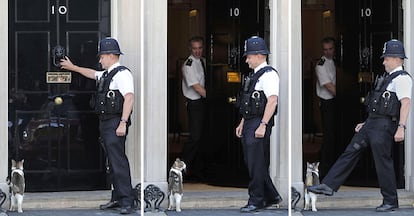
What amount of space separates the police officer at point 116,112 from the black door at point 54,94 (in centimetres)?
80

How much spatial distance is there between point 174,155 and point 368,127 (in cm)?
410

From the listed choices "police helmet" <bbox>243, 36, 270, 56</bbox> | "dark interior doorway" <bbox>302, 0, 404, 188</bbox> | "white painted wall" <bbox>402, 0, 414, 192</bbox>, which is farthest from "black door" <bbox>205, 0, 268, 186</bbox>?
"white painted wall" <bbox>402, 0, 414, 192</bbox>

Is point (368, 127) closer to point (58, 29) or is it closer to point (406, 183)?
point (406, 183)

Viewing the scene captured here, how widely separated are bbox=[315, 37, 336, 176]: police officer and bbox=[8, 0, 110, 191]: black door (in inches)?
122

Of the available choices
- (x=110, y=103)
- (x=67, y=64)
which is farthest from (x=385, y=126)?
(x=67, y=64)

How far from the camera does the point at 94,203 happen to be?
1112 cm

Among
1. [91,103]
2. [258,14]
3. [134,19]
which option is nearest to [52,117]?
[91,103]

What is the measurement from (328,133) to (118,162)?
3.57 meters

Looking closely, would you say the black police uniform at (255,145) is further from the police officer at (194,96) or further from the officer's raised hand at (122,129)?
the police officer at (194,96)

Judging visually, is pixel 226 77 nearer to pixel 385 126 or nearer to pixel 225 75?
pixel 225 75

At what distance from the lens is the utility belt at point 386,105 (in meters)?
11.0

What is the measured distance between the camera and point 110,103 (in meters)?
10.6

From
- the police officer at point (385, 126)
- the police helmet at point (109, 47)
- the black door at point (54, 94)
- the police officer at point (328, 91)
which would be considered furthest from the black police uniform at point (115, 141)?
the police officer at point (328, 91)

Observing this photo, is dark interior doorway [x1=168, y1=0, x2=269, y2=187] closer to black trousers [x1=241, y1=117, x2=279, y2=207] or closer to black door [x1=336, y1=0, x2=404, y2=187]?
black door [x1=336, y1=0, x2=404, y2=187]
